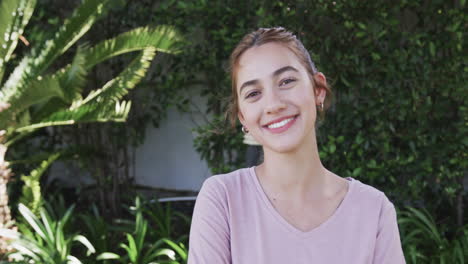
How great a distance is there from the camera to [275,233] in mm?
1425

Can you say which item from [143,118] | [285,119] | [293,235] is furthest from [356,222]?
[143,118]

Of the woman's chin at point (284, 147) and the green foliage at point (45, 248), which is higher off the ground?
the woman's chin at point (284, 147)

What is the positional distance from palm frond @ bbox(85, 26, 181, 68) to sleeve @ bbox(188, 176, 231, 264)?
2917 mm

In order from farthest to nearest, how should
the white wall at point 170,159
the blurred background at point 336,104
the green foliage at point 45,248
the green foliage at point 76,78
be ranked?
the white wall at point 170,159 → the green foliage at point 76,78 → the blurred background at point 336,104 → the green foliage at point 45,248

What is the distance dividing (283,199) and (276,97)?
0.30 metres

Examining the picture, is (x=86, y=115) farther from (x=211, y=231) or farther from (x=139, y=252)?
(x=211, y=231)

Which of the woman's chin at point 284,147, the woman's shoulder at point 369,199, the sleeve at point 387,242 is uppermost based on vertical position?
the woman's chin at point 284,147

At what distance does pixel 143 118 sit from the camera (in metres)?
6.51

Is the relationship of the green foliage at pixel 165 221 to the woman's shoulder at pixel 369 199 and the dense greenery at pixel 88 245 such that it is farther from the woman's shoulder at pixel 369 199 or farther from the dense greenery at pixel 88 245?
the woman's shoulder at pixel 369 199

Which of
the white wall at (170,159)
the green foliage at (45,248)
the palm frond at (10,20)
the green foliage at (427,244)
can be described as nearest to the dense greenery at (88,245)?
the green foliage at (45,248)

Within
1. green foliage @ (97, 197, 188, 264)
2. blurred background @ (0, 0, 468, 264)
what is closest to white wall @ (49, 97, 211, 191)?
blurred background @ (0, 0, 468, 264)

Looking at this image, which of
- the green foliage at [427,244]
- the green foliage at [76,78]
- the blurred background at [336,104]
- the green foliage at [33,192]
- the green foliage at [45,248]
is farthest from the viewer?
the green foliage at [33,192]

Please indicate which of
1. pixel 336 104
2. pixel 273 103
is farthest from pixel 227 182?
pixel 336 104

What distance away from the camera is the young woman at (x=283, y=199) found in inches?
55.7
